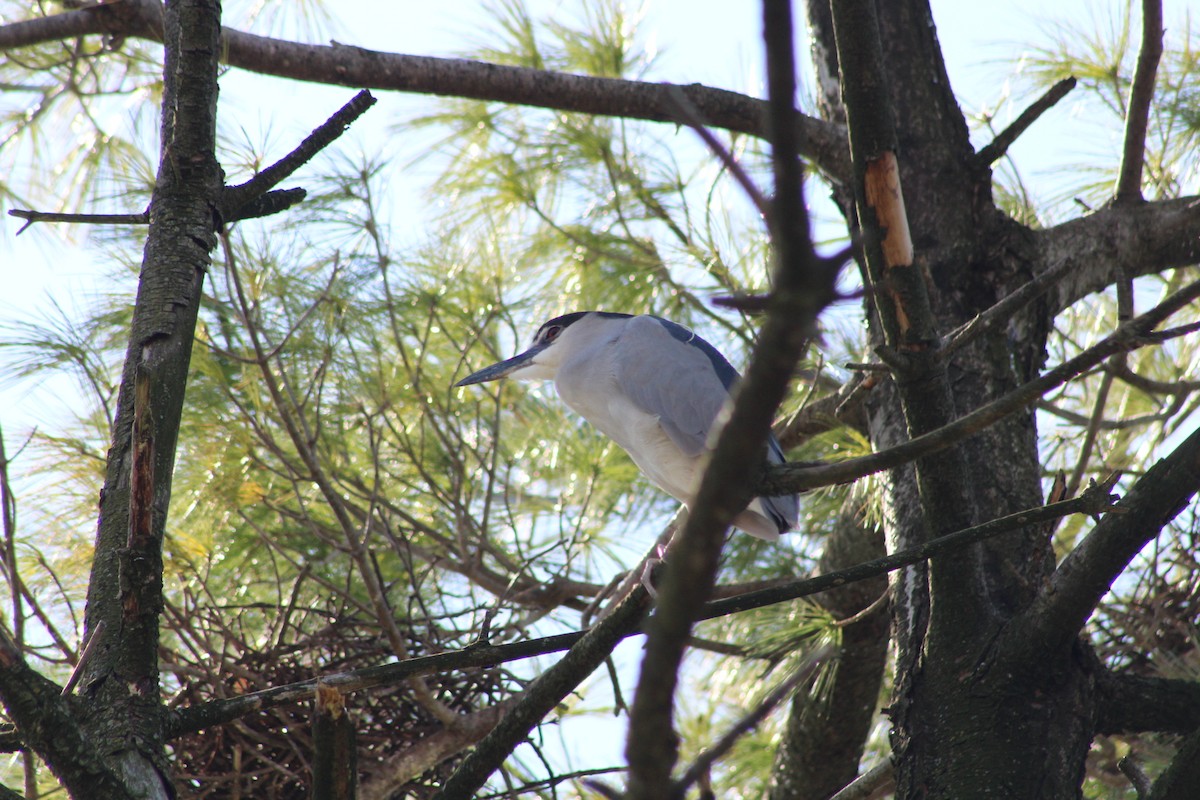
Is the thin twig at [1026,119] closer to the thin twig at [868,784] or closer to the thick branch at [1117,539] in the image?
the thick branch at [1117,539]

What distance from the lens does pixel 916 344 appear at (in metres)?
1.15

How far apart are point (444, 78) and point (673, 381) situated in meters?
0.70

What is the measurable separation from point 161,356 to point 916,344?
78cm

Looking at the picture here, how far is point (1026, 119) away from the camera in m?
1.64

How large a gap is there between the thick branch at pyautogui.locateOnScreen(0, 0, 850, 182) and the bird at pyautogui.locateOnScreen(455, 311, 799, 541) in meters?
0.40

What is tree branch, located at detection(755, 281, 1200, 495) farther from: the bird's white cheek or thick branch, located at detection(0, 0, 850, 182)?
the bird's white cheek

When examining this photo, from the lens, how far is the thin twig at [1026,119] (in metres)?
1.59

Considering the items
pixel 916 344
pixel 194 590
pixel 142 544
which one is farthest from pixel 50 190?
pixel 916 344

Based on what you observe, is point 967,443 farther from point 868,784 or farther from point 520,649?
point 520,649

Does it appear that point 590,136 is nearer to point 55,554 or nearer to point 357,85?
point 357,85

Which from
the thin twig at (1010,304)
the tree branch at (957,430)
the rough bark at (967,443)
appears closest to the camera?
the tree branch at (957,430)

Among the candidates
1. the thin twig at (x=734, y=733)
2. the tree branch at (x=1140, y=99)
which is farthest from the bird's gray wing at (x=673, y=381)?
the thin twig at (x=734, y=733)

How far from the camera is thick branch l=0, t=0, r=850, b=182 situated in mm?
1886

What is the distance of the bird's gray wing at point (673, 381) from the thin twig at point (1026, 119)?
0.56 m
